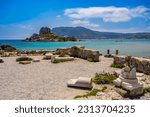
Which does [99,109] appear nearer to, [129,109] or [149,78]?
[129,109]

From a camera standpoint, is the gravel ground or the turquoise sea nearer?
the gravel ground

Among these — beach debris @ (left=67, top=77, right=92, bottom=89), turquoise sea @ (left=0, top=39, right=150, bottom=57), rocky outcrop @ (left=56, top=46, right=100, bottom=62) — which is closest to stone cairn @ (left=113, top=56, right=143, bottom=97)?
beach debris @ (left=67, top=77, right=92, bottom=89)

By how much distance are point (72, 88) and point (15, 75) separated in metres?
4.77

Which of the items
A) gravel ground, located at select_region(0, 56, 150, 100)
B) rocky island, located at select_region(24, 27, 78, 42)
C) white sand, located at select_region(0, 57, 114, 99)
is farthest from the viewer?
rocky island, located at select_region(24, 27, 78, 42)

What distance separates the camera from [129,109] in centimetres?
710

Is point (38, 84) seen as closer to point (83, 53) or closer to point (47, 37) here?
point (83, 53)

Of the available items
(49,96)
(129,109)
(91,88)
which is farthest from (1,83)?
(129,109)

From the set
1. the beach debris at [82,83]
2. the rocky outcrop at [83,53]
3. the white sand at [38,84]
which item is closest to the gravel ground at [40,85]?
the white sand at [38,84]

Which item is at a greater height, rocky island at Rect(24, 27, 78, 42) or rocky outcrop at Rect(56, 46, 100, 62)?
rocky island at Rect(24, 27, 78, 42)

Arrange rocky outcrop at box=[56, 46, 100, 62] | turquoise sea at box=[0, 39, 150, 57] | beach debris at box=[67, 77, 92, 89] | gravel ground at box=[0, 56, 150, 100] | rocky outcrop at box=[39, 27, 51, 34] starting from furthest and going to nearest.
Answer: rocky outcrop at box=[39, 27, 51, 34], turquoise sea at box=[0, 39, 150, 57], rocky outcrop at box=[56, 46, 100, 62], beach debris at box=[67, 77, 92, 89], gravel ground at box=[0, 56, 150, 100]

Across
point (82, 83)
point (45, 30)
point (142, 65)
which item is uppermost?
point (45, 30)

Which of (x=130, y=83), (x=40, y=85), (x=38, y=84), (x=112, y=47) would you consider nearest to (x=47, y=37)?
(x=112, y=47)

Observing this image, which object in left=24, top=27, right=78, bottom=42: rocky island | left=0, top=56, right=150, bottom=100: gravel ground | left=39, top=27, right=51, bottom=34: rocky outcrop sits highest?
left=39, top=27, right=51, bottom=34: rocky outcrop

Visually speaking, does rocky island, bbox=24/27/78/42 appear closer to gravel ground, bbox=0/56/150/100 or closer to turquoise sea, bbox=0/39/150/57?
turquoise sea, bbox=0/39/150/57
